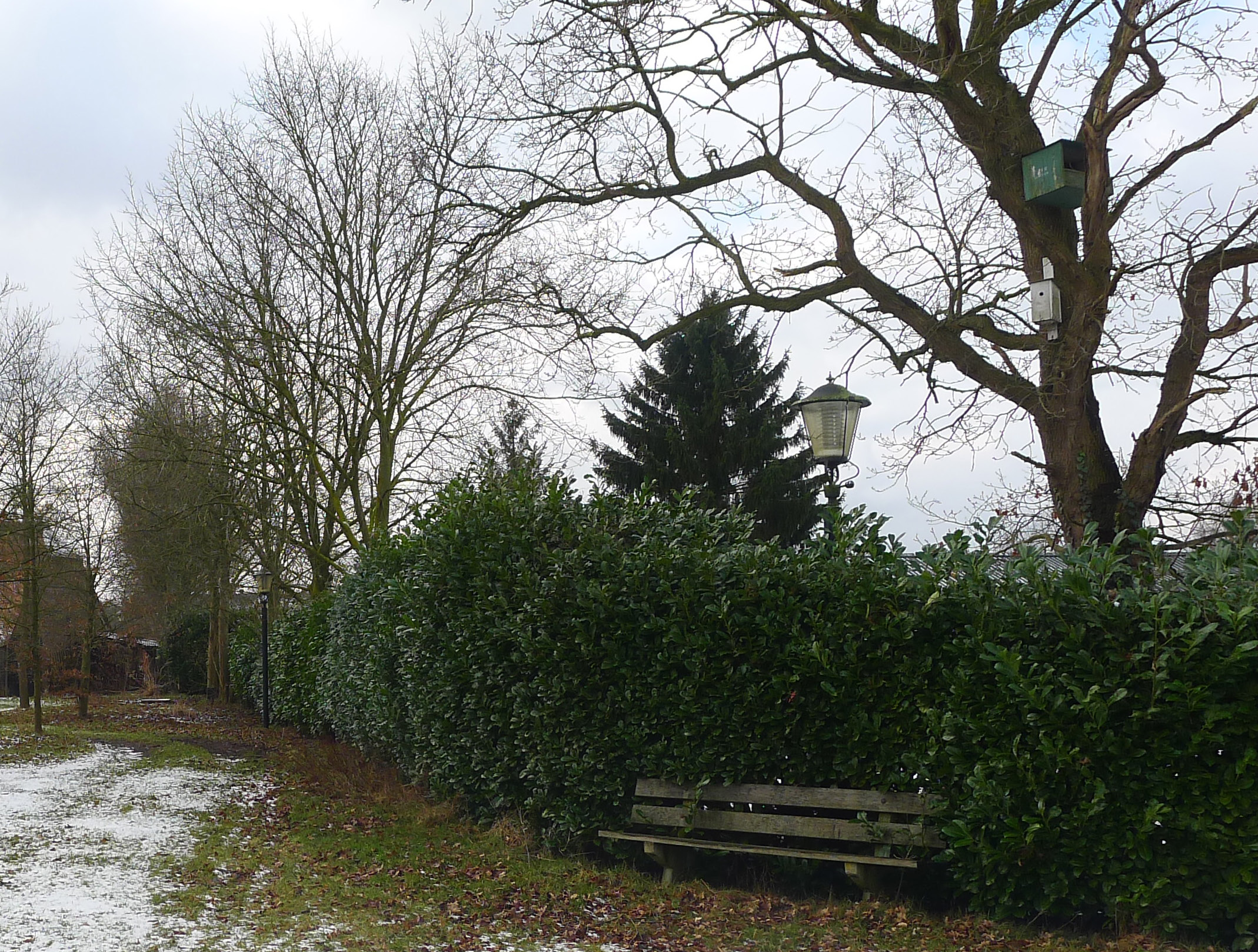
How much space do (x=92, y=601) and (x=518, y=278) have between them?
1463 centimetres

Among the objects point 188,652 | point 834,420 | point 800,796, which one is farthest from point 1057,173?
point 188,652

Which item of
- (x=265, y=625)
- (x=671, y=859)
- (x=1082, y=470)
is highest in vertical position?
(x=1082, y=470)

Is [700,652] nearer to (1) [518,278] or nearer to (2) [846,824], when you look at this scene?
(2) [846,824]

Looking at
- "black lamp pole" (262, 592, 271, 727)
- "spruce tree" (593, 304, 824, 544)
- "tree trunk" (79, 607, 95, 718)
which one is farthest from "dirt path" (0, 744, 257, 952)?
"spruce tree" (593, 304, 824, 544)

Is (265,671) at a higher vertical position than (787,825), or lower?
higher

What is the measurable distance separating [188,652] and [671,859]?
34.2 metres

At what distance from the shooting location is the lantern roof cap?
9.05m

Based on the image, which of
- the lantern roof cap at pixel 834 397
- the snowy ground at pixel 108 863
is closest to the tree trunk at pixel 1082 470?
the lantern roof cap at pixel 834 397

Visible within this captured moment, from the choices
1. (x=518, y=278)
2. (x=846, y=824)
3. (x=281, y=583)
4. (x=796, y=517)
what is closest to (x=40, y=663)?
(x=281, y=583)

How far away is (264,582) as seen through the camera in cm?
A: 2212

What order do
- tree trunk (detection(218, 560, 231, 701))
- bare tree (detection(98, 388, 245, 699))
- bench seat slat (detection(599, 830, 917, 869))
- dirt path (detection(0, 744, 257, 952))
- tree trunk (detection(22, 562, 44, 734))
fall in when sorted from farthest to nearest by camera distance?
tree trunk (detection(218, 560, 231, 701))
tree trunk (detection(22, 562, 44, 734))
bare tree (detection(98, 388, 245, 699))
bench seat slat (detection(599, 830, 917, 869))
dirt path (detection(0, 744, 257, 952))

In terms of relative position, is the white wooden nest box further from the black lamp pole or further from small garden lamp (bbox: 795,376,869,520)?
the black lamp pole

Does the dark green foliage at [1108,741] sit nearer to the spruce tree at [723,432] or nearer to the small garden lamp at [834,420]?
the small garden lamp at [834,420]

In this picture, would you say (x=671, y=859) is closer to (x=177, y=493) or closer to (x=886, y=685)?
(x=886, y=685)
